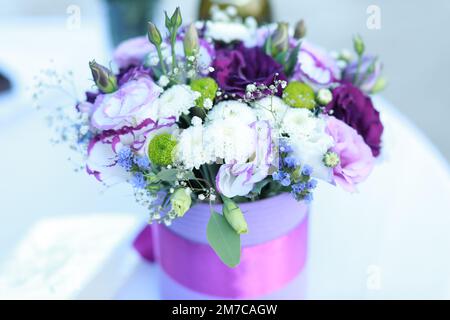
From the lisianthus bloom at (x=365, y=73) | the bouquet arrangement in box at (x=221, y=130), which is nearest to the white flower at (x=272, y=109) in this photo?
the bouquet arrangement in box at (x=221, y=130)

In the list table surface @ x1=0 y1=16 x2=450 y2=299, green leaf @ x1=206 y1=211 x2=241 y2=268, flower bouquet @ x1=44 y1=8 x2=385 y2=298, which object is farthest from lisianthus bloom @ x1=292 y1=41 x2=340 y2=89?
green leaf @ x1=206 y1=211 x2=241 y2=268

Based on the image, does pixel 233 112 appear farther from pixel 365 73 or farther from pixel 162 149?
pixel 365 73

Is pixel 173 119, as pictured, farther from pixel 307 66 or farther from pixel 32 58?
pixel 32 58

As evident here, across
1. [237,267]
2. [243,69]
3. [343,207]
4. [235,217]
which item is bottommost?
[343,207]

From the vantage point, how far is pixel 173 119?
25.4 inches

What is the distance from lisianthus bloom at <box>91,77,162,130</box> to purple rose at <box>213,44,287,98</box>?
9cm

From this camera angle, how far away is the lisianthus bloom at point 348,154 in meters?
0.66

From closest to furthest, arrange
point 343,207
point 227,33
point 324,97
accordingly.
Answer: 1. point 324,97
2. point 227,33
3. point 343,207

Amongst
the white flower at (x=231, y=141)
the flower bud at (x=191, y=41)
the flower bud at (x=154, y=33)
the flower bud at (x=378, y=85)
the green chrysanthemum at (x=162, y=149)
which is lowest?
the flower bud at (x=378, y=85)

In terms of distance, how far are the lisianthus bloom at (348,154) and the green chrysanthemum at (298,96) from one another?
0.03 metres

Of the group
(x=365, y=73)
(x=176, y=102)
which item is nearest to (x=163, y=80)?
(x=176, y=102)

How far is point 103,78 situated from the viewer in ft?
2.26

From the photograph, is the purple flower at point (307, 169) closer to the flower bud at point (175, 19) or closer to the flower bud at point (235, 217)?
the flower bud at point (235, 217)

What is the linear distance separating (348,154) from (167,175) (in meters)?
0.20
